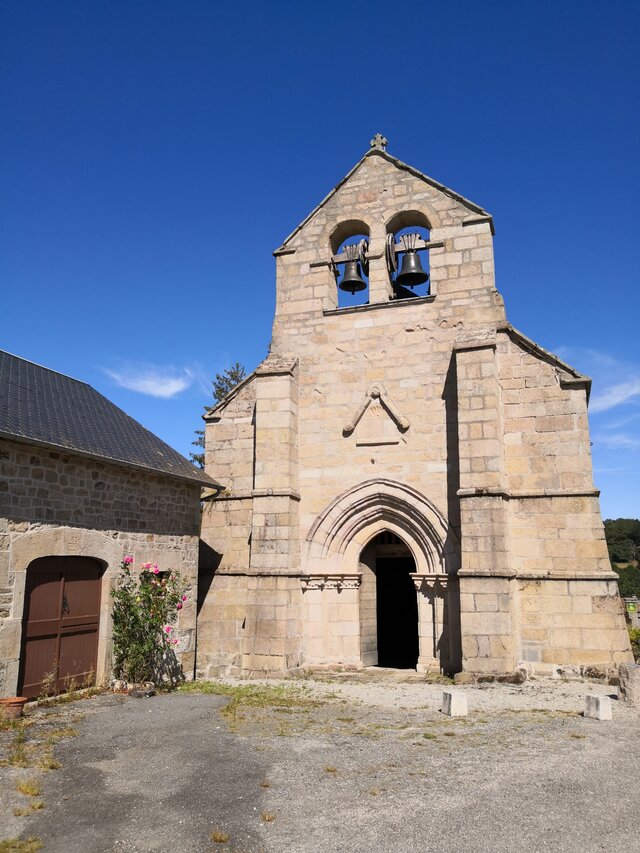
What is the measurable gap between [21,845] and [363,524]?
289 inches

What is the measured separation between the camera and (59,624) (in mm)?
8359

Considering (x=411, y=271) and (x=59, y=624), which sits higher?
(x=411, y=271)

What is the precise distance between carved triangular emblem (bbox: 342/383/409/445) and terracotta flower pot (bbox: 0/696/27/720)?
241 inches

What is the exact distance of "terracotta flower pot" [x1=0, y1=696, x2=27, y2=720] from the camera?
6863mm

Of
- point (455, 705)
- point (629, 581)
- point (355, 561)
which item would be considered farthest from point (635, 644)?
point (629, 581)

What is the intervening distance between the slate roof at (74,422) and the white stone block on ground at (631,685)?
645cm

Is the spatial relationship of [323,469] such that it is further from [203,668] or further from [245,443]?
[203,668]

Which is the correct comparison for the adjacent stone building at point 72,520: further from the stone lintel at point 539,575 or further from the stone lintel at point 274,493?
the stone lintel at point 539,575

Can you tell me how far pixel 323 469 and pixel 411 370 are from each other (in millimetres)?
2213

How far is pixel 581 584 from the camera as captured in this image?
9.45 metres

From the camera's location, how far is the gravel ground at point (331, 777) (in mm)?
4156

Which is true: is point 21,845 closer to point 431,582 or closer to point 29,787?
point 29,787

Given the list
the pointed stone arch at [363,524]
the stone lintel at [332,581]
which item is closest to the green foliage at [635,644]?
the pointed stone arch at [363,524]

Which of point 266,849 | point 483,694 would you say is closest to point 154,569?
point 483,694
